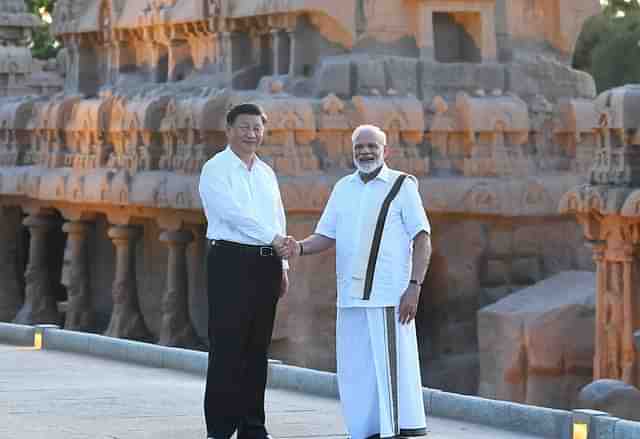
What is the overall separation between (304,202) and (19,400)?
Answer: 12.9 metres

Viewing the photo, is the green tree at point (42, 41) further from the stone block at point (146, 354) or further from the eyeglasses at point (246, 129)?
the eyeglasses at point (246, 129)

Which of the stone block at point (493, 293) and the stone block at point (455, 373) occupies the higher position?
the stone block at point (493, 293)

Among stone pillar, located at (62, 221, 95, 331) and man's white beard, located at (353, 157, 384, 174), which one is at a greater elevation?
man's white beard, located at (353, 157, 384, 174)

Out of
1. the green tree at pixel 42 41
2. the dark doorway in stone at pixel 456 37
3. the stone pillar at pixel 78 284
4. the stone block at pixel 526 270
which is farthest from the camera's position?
the green tree at pixel 42 41

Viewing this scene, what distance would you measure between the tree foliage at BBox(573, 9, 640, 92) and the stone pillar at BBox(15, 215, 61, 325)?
18072 mm

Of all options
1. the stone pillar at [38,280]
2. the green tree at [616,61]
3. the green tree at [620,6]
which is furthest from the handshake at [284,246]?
the green tree at [620,6]

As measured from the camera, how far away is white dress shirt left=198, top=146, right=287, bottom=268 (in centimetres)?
1188

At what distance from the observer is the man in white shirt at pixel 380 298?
1176 centimetres

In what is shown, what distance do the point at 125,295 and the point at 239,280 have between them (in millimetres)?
20253

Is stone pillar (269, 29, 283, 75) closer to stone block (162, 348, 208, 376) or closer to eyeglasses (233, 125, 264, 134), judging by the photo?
stone block (162, 348, 208, 376)

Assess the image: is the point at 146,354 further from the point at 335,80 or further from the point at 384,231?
the point at 335,80

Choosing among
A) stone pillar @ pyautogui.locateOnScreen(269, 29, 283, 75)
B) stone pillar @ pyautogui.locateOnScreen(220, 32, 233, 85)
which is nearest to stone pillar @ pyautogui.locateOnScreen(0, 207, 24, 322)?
stone pillar @ pyautogui.locateOnScreen(220, 32, 233, 85)

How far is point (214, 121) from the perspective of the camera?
92.3ft

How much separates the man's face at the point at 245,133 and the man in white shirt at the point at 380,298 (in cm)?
60
